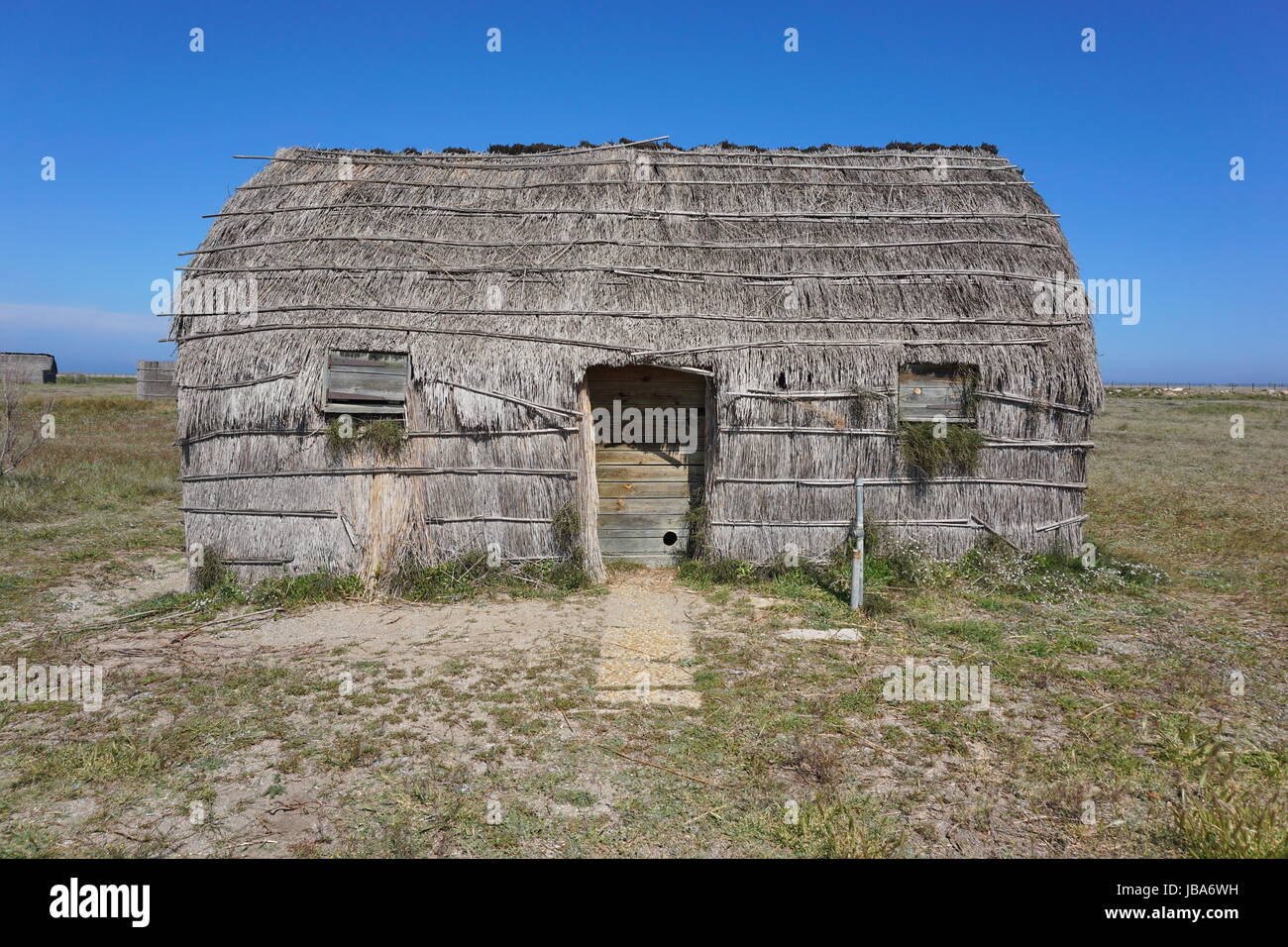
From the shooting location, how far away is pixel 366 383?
347 inches

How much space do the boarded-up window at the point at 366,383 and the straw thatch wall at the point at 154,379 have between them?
79.1 ft

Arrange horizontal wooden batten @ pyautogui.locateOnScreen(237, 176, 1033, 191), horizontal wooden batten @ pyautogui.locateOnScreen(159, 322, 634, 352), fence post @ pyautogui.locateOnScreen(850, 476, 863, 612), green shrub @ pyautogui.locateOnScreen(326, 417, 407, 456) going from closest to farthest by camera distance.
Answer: fence post @ pyautogui.locateOnScreen(850, 476, 863, 612) → green shrub @ pyautogui.locateOnScreen(326, 417, 407, 456) → horizontal wooden batten @ pyautogui.locateOnScreen(159, 322, 634, 352) → horizontal wooden batten @ pyautogui.locateOnScreen(237, 176, 1033, 191)

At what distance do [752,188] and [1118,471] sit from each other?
13456 millimetres

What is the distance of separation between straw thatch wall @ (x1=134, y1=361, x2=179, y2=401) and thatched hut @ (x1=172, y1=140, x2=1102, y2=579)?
72.5 ft

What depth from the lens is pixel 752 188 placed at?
34.9 ft

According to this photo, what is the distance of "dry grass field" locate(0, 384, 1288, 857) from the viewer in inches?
166

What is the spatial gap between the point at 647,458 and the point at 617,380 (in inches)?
45.5

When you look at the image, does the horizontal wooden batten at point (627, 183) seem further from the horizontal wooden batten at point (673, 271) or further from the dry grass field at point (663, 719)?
the dry grass field at point (663, 719)

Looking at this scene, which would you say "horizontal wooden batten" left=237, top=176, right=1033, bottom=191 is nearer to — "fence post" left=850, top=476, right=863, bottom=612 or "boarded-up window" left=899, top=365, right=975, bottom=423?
"boarded-up window" left=899, top=365, right=975, bottom=423

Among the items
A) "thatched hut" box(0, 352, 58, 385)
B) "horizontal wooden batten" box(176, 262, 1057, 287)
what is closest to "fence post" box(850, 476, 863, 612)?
"horizontal wooden batten" box(176, 262, 1057, 287)

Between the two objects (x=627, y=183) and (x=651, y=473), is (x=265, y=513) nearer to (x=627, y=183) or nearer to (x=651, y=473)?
(x=651, y=473)

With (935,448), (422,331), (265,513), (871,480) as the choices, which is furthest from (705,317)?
(265,513)

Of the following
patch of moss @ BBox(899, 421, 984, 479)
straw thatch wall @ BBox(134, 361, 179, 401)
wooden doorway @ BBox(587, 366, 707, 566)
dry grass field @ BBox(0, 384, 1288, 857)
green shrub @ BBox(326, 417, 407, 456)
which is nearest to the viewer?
dry grass field @ BBox(0, 384, 1288, 857)
